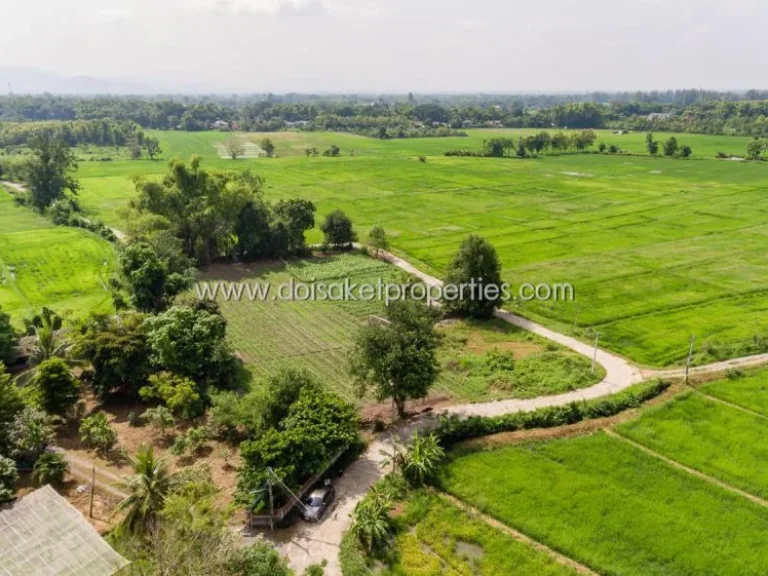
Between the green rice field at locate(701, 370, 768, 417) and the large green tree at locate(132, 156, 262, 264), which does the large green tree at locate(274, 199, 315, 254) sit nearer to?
the large green tree at locate(132, 156, 262, 264)

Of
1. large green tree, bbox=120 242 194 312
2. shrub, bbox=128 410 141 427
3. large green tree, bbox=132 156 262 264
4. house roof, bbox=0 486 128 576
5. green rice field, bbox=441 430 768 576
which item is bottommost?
green rice field, bbox=441 430 768 576

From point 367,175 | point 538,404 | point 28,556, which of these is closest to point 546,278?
point 538,404

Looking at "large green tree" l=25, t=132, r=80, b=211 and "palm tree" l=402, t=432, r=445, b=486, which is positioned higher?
"large green tree" l=25, t=132, r=80, b=211

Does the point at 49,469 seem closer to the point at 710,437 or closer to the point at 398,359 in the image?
the point at 398,359

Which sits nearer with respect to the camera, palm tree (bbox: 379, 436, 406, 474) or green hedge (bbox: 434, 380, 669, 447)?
palm tree (bbox: 379, 436, 406, 474)

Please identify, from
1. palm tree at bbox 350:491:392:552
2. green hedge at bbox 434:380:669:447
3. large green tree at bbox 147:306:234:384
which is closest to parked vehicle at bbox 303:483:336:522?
palm tree at bbox 350:491:392:552
